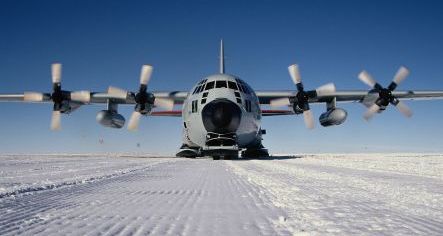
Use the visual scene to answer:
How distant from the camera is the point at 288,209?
3.32 m

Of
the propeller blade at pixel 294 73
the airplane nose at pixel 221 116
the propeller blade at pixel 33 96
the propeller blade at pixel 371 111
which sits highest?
the propeller blade at pixel 294 73

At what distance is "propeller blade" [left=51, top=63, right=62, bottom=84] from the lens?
23656mm

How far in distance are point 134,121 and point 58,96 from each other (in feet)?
17.2

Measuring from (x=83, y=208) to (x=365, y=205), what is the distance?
2.58 metres

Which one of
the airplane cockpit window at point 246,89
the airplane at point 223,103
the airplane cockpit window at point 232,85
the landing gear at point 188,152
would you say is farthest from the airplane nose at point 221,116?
the landing gear at point 188,152

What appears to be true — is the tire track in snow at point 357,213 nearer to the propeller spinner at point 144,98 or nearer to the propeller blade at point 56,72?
the propeller spinner at point 144,98

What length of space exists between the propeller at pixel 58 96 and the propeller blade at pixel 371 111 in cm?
1725

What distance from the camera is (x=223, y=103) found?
56.7ft

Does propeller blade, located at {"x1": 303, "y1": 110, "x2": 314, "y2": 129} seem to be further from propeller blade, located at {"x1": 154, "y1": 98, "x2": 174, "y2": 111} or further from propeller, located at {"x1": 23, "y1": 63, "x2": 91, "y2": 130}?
propeller, located at {"x1": 23, "y1": 63, "x2": 91, "y2": 130}

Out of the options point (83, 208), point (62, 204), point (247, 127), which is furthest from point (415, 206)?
point (247, 127)

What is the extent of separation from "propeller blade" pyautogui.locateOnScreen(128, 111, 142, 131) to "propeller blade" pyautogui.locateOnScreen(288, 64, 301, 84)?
31.3 feet

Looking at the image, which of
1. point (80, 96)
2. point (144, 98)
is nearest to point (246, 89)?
point (144, 98)

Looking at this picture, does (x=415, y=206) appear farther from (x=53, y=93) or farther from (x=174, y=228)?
(x=53, y=93)

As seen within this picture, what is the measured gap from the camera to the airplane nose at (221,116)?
55.6ft
